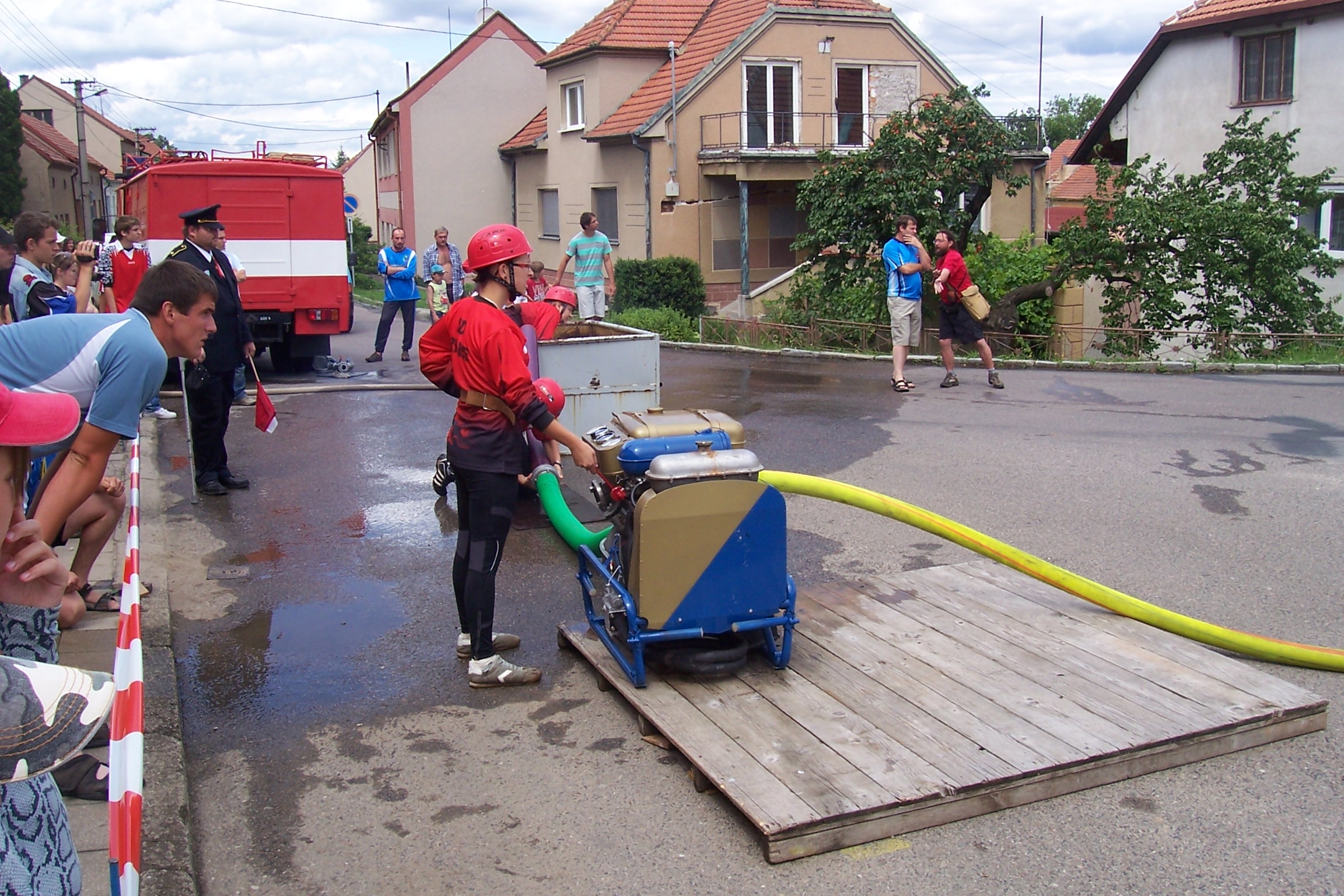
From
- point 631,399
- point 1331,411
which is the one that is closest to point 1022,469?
point 631,399

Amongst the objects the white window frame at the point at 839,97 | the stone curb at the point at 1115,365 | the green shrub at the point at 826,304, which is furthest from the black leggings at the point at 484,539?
the white window frame at the point at 839,97

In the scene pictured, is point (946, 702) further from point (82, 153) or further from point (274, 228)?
point (82, 153)

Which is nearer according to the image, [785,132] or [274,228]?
[274,228]

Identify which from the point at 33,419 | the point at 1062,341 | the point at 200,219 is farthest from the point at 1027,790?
the point at 1062,341

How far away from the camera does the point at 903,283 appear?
1271 cm

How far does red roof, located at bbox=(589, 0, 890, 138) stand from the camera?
25.0m

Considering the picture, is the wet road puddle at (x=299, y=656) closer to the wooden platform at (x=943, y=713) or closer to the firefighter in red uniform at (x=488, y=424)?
the firefighter in red uniform at (x=488, y=424)

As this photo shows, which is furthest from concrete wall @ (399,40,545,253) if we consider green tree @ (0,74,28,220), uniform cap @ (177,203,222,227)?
green tree @ (0,74,28,220)

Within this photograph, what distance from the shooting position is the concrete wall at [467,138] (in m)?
34.0

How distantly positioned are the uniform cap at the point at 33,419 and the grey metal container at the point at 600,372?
593cm

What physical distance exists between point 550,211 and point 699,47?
24.8 ft

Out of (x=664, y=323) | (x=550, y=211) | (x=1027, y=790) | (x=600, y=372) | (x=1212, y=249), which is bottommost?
(x=1027, y=790)

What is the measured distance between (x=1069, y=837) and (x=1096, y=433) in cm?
705

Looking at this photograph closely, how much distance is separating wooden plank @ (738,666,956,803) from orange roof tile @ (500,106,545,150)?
28.1 m
